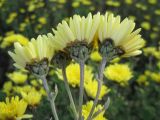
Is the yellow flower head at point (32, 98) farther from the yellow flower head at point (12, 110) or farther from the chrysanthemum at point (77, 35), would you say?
the chrysanthemum at point (77, 35)

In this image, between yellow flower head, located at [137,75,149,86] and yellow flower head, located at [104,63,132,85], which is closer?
yellow flower head, located at [104,63,132,85]

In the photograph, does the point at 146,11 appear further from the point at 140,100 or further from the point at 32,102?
the point at 32,102

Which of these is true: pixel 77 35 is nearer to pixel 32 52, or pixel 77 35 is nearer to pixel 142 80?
pixel 32 52

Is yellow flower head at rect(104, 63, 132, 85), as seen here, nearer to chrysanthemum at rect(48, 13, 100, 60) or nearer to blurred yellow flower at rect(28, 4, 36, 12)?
chrysanthemum at rect(48, 13, 100, 60)

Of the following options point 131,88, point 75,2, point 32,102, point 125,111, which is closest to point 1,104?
point 32,102

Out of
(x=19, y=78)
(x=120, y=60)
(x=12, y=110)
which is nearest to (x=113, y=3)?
(x=120, y=60)

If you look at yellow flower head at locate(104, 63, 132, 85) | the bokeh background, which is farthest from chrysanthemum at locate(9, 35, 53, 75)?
yellow flower head at locate(104, 63, 132, 85)
